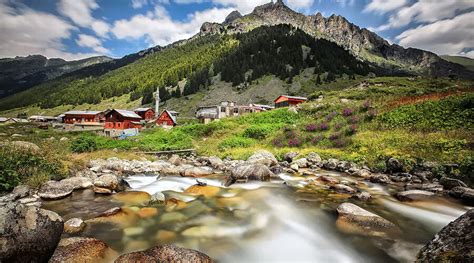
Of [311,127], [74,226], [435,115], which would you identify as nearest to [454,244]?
[74,226]

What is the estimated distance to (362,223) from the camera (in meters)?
9.72

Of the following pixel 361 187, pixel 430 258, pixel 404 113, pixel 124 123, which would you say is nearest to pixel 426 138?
pixel 404 113

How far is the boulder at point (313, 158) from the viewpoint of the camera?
23491 mm

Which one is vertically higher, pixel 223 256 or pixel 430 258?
pixel 430 258

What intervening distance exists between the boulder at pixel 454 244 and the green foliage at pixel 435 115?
17334 millimetres

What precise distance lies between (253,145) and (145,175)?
54.2ft

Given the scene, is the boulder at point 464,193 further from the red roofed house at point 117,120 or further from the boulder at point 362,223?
the red roofed house at point 117,120

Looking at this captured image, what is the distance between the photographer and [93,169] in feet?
64.0

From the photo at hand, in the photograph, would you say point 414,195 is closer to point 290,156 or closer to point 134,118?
point 290,156

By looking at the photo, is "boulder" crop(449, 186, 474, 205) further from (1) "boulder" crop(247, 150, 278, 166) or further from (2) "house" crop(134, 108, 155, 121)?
(2) "house" crop(134, 108, 155, 121)

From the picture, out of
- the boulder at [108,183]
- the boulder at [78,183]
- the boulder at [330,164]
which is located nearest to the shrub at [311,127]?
the boulder at [330,164]

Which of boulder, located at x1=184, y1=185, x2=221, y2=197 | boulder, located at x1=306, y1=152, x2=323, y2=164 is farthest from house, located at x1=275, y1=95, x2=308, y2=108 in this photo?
boulder, located at x1=184, y1=185, x2=221, y2=197

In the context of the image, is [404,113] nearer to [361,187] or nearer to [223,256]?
[361,187]

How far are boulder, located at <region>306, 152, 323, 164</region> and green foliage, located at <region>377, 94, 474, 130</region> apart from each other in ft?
25.5
